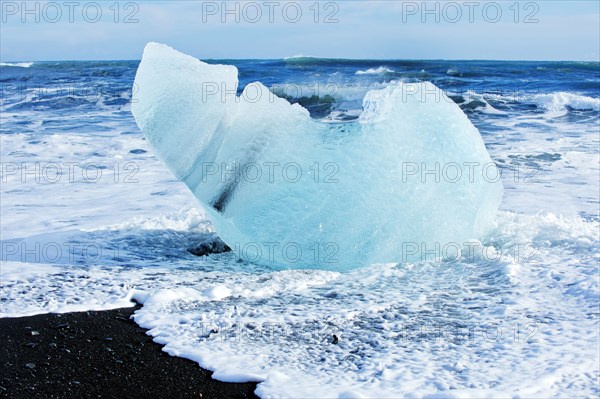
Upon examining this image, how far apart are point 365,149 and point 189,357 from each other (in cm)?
193

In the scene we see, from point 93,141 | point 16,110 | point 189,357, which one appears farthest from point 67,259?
point 16,110

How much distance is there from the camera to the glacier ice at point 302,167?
4.40m

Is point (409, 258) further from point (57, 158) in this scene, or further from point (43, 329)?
point (57, 158)

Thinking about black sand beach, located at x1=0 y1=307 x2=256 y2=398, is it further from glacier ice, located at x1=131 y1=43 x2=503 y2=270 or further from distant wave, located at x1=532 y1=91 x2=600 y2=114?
distant wave, located at x1=532 y1=91 x2=600 y2=114

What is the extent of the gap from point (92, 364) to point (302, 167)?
6.34ft

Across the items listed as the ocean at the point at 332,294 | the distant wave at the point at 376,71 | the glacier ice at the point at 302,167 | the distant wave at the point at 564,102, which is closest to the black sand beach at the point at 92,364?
the ocean at the point at 332,294

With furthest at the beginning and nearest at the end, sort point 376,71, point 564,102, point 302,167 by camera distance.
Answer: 1. point 376,71
2. point 564,102
3. point 302,167

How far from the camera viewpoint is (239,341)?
3.39 m

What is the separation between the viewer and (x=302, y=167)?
14.7 feet

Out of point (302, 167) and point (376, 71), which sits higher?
point (376, 71)

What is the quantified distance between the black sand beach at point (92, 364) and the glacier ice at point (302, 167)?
3.95ft

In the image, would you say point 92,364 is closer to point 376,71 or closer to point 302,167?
point 302,167

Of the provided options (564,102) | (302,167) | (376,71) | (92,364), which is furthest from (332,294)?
(376,71)

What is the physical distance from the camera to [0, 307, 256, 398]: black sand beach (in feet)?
9.52
